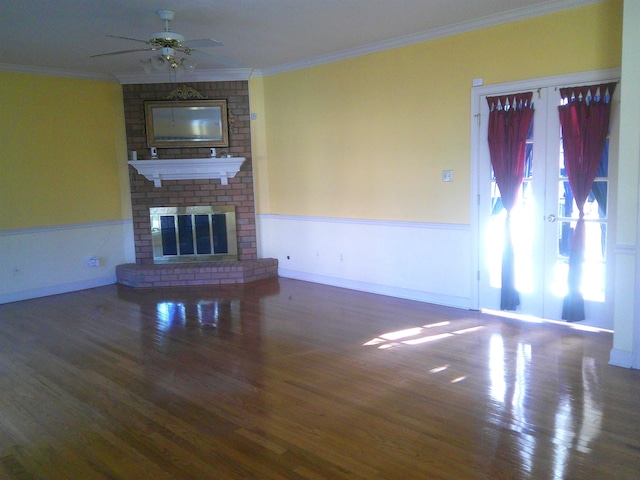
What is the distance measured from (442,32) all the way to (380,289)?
9.30 feet

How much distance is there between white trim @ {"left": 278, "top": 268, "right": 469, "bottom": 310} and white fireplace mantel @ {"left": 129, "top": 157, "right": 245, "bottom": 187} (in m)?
1.56

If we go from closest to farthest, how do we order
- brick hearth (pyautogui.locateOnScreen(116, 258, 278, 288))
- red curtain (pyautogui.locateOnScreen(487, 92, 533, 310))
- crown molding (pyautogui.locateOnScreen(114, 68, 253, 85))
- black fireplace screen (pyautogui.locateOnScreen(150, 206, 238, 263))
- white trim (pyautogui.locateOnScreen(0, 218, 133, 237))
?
1. red curtain (pyautogui.locateOnScreen(487, 92, 533, 310))
2. white trim (pyautogui.locateOnScreen(0, 218, 133, 237))
3. brick hearth (pyautogui.locateOnScreen(116, 258, 278, 288))
4. crown molding (pyautogui.locateOnScreen(114, 68, 253, 85))
5. black fireplace screen (pyautogui.locateOnScreen(150, 206, 238, 263))

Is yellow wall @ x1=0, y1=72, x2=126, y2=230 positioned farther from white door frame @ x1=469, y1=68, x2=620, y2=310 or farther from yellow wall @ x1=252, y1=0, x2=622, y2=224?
white door frame @ x1=469, y1=68, x2=620, y2=310

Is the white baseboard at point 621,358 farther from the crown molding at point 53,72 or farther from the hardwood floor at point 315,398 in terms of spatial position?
the crown molding at point 53,72

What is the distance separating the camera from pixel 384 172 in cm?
564

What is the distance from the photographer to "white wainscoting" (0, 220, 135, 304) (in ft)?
19.6

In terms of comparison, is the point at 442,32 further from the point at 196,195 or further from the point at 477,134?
the point at 196,195

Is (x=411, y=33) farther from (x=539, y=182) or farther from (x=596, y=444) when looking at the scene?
(x=596, y=444)

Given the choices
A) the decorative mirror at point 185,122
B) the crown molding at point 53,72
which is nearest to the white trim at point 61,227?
the decorative mirror at point 185,122

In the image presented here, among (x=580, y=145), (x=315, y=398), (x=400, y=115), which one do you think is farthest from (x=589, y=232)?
(x=315, y=398)

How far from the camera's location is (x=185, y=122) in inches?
264

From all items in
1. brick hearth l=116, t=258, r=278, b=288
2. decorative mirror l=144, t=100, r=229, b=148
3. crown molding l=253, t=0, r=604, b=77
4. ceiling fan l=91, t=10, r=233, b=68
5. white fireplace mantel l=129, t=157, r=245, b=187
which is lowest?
brick hearth l=116, t=258, r=278, b=288

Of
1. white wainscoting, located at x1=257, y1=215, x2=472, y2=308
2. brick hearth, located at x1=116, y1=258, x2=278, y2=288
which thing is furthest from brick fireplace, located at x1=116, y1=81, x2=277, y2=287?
white wainscoting, located at x1=257, y1=215, x2=472, y2=308

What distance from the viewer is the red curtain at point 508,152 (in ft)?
14.7
